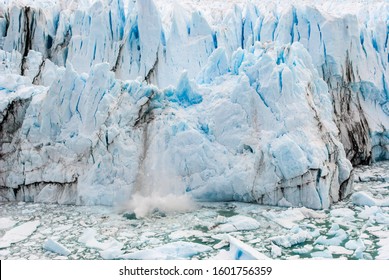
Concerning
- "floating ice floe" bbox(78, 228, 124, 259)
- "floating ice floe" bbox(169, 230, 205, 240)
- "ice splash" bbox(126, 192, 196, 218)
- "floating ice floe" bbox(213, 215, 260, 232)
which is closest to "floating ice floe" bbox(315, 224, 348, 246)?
"floating ice floe" bbox(213, 215, 260, 232)

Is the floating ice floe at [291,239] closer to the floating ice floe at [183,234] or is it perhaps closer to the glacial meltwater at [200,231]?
the glacial meltwater at [200,231]

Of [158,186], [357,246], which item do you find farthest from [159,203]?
[357,246]

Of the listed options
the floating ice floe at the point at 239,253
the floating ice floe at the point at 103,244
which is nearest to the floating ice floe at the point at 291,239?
the floating ice floe at the point at 239,253

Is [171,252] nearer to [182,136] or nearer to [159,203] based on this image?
[159,203]

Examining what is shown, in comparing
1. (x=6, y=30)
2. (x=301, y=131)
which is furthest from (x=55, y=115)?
(x=6, y=30)

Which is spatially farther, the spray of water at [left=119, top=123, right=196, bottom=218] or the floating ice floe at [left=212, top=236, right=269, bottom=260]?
the spray of water at [left=119, top=123, right=196, bottom=218]

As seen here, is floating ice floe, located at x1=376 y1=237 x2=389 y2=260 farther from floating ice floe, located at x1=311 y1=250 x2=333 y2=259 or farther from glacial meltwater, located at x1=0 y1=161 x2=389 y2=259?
floating ice floe, located at x1=311 y1=250 x2=333 y2=259
